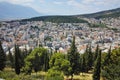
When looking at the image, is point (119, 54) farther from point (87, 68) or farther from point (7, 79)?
point (7, 79)

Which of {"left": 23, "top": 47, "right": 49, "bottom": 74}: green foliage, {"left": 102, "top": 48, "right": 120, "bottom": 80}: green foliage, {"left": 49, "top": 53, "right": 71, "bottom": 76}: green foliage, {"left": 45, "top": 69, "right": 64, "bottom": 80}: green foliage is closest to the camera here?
{"left": 45, "top": 69, "right": 64, "bottom": 80}: green foliage

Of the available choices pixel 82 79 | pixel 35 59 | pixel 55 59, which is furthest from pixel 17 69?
pixel 82 79

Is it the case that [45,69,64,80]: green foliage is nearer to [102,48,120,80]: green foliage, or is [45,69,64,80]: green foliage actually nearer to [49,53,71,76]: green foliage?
[49,53,71,76]: green foliage

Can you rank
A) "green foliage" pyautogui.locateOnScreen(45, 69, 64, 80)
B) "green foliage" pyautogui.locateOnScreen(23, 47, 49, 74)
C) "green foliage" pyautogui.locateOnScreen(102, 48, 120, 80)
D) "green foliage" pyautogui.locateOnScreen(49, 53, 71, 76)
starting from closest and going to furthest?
"green foliage" pyautogui.locateOnScreen(45, 69, 64, 80) < "green foliage" pyautogui.locateOnScreen(102, 48, 120, 80) < "green foliage" pyautogui.locateOnScreen(49, 53, 71, 76) < "green foliage" pyautogui.locateOnScreen(23, 47, 49, 74)

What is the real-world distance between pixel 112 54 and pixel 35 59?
20058mm

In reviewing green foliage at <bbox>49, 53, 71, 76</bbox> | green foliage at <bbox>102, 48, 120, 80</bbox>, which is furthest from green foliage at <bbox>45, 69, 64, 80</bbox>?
green foliage at <bbox>102, 48, 120, 80</bbox>

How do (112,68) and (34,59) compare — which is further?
(34,59)

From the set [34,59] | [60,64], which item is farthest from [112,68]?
[34,59]

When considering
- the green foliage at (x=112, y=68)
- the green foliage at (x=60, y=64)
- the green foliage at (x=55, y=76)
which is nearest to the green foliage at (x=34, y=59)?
the green foliage at (x=60, y=64)

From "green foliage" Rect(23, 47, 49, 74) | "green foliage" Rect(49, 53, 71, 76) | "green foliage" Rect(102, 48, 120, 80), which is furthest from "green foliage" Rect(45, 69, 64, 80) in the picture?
"green foliage" Rect(102, 48, 120, 80)

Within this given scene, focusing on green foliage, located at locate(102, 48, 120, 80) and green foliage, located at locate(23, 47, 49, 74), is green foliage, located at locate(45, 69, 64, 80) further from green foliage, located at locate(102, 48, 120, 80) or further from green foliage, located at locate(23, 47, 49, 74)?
green foliage, located at locate(102, 48, 120, 80)

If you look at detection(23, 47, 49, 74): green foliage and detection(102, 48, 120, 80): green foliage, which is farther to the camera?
detection(23, 47, 49, 74): green foliage

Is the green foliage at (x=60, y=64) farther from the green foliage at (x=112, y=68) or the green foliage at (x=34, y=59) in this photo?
the green foliage at (x=112, y=68)

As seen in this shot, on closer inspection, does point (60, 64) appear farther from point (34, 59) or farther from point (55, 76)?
point (34, 59)
